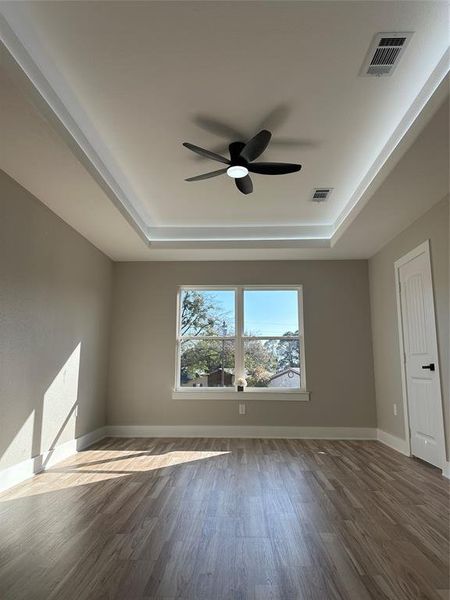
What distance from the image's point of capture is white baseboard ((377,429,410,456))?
4.26 meters

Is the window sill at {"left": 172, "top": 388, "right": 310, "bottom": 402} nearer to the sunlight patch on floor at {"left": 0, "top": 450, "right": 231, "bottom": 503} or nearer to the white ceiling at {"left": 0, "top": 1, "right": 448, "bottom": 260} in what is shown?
the sunlight patch on floor at {"left": 0, "top": 450, "right": 231, "bottom": 503}

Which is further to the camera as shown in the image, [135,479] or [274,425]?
[274,425]

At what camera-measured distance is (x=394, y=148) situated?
2.93 metres

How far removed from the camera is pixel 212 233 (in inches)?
202

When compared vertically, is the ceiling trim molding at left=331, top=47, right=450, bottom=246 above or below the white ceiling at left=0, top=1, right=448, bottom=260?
below

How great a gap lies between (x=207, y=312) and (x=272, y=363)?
1.24 m

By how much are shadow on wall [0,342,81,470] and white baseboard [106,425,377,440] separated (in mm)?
1057

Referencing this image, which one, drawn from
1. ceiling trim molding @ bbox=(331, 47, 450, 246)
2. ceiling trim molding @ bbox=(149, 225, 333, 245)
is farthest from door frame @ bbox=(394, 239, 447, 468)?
ceiling trim molding @ bbox=(149, 225, 333, 245)

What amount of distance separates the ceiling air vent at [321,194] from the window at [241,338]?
65.5 inches

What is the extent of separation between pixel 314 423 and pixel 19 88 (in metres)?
4.92

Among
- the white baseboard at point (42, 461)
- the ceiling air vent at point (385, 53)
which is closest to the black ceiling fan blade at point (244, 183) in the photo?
the ceiling air vent at point (385, 53)

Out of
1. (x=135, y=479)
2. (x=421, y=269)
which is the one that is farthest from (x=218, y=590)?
(x=421, y=269)

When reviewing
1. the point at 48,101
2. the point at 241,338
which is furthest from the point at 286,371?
the point at 48,101

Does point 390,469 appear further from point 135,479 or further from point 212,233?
point 212,233
